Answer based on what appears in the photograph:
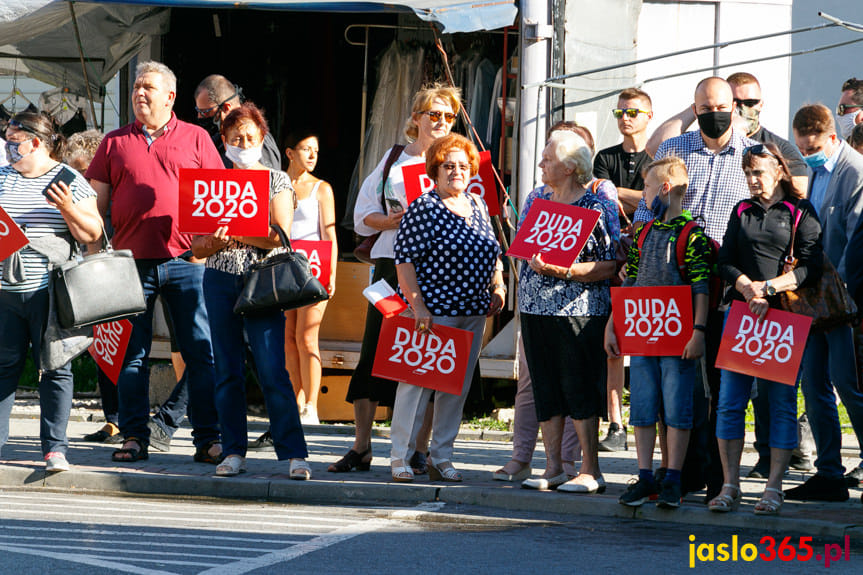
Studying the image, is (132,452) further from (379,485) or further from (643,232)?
(643,232)

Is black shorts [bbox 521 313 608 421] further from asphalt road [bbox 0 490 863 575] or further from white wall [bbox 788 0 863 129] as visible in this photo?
white wall [bbox 788 0 863 129]

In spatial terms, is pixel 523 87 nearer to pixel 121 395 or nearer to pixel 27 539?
pixel 121 395

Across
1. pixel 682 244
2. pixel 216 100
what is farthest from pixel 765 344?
pixel 216 100

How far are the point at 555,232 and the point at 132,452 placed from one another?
3154 millimetres

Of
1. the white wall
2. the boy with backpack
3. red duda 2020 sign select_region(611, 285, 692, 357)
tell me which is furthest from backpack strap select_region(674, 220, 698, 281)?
the white wall

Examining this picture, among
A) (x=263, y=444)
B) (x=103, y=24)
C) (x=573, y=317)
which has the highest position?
(x=103, y=24)

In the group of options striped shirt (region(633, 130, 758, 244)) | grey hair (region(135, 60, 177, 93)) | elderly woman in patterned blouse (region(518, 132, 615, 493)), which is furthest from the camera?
grey hair (region(135, 60, 177, 93))

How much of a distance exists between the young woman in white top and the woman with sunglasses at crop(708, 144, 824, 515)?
3.64 meters

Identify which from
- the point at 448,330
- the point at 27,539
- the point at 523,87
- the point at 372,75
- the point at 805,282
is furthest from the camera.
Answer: the point at 372,75

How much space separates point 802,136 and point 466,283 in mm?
2160

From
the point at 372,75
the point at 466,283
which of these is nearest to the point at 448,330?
the point at 466,283

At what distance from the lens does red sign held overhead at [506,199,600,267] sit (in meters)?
7.01

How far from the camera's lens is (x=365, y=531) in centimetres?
643

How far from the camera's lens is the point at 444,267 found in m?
7.42
